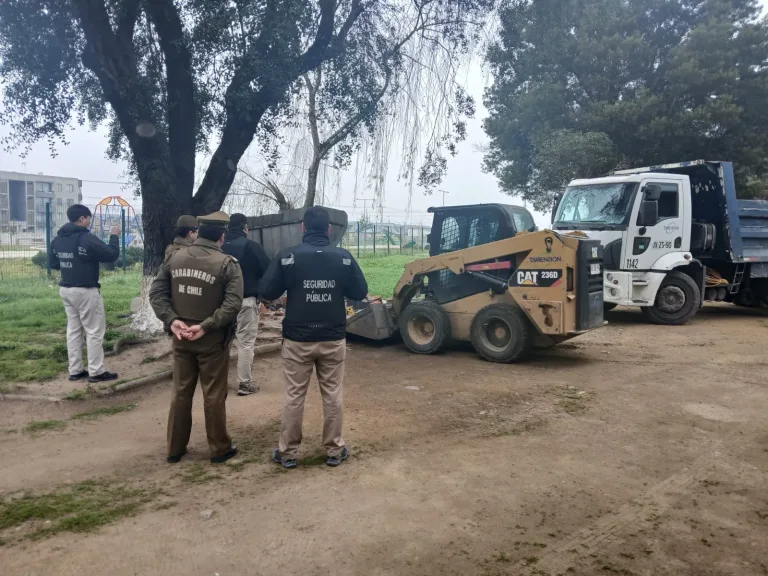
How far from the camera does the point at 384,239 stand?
1237 inches

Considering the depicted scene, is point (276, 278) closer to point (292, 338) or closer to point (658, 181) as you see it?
point (292, 338)

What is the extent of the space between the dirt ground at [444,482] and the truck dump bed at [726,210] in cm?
541

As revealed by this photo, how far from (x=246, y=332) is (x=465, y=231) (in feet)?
12.2

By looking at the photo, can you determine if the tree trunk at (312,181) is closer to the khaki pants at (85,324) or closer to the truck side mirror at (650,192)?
the truck side mirror at (650,192)

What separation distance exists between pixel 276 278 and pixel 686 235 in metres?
8.92

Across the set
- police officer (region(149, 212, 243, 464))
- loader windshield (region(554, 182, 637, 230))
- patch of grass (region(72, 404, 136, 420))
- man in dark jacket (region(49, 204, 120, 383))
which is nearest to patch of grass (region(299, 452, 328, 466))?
police officer (region(149, 212, 243, 464))

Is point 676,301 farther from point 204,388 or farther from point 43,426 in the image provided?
point 43,426

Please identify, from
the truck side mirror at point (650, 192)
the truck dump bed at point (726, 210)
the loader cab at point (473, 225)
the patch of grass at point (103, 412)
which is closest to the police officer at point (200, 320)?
the patch of grass at point (103, 412)

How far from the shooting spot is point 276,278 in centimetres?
444

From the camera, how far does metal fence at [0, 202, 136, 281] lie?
15.2 meters

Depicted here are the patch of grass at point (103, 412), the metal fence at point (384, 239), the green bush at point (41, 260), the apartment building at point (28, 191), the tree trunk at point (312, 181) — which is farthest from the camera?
the apartment building at point (28, 191)

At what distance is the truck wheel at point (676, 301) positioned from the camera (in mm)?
10898

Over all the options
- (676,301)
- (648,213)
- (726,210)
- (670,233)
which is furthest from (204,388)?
(726,210)

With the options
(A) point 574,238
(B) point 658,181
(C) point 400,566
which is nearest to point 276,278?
(C) point 400,566
